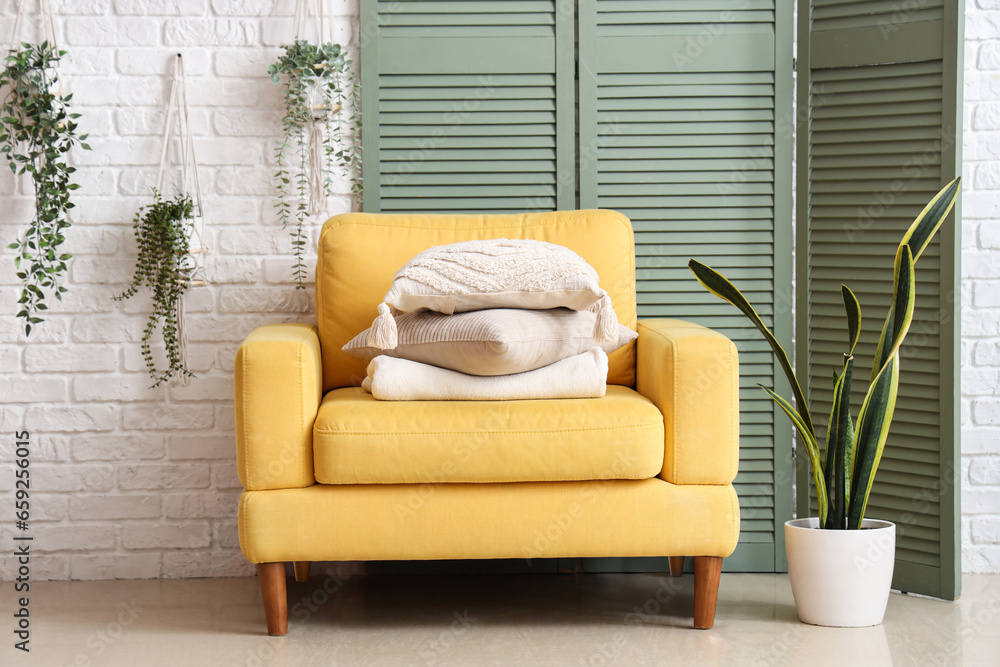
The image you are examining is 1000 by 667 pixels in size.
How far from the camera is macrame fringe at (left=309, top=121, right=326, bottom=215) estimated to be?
2.30m

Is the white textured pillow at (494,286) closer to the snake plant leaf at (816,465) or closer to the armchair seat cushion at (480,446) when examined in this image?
the armchair seat cushion at (480,446)

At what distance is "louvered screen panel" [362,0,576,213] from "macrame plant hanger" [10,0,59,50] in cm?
83

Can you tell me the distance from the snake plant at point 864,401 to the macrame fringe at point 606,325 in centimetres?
21

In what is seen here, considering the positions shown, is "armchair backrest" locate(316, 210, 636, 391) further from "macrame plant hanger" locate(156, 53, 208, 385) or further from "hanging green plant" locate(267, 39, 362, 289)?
"macrame plant hanger" locate(156, 53, 208, 385)

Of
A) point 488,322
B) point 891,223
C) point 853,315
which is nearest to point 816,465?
point 853,315

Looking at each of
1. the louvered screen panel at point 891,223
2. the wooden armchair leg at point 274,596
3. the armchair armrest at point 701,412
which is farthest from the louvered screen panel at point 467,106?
the wooden armchair leg at point 274,596

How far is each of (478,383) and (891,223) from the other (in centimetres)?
117

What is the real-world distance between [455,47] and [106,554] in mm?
1703

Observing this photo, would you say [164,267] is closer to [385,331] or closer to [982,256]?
[385,331]

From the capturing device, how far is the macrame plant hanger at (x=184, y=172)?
7.43ft

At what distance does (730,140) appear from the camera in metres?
2.34

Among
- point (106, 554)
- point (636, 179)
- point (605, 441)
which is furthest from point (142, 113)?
point (605, 441)

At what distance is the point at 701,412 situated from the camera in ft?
5.61

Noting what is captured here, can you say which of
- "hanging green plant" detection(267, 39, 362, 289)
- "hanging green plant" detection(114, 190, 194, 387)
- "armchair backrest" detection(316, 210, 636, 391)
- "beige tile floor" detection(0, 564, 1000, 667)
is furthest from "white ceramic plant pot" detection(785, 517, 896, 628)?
"hanging green plant" detection(114, 190, 194, 387)
